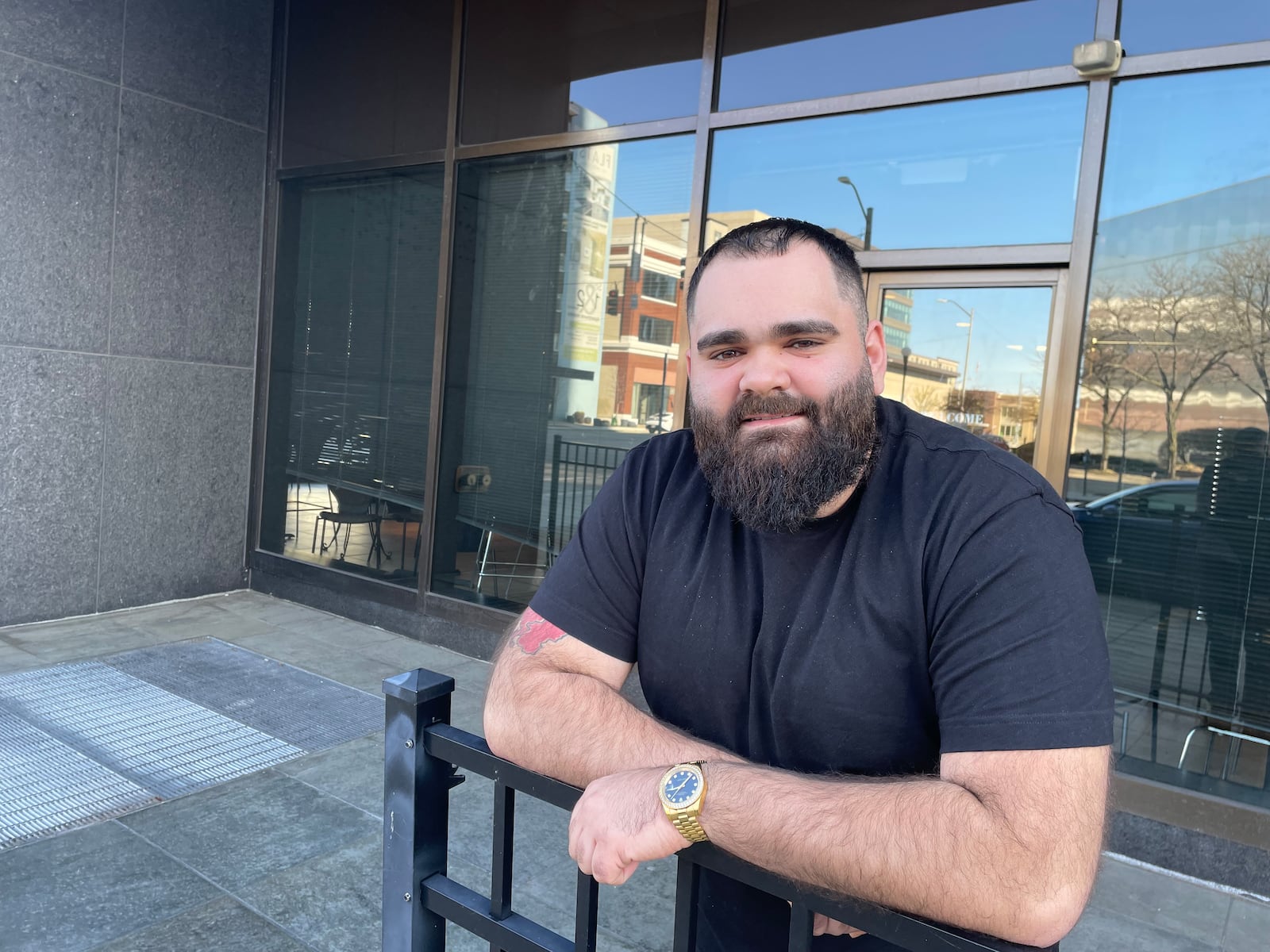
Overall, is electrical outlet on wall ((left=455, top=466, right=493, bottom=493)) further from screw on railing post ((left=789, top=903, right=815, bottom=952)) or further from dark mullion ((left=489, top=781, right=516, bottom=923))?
screw on railing post ((left=789, top=903, right=815, bottom=952))

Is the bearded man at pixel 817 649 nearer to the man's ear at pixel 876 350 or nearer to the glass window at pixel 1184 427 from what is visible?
the man's ear at pixel 876 350

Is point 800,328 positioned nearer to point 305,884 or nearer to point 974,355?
point 305,884

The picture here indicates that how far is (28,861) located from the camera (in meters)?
2.83

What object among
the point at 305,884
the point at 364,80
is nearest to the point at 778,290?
the point at 305,884

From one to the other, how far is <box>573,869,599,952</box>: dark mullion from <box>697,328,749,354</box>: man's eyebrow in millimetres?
841

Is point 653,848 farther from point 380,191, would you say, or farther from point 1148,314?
point 380,191

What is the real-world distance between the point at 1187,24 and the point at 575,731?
3.56 meters

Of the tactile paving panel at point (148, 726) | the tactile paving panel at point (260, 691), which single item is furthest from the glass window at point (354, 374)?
the tactile paving panel at point (148, 726)

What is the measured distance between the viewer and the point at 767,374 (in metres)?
1.48

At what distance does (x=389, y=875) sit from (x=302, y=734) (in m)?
2.93

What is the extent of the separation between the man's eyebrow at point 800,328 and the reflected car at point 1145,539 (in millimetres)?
2282

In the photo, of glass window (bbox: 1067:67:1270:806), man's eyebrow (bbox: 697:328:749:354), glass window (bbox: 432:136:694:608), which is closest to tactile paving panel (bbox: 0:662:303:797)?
glass window (bbox: 432:136:694:608)

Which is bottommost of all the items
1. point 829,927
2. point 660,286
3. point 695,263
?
point 829,927

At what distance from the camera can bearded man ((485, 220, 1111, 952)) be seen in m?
1.08
